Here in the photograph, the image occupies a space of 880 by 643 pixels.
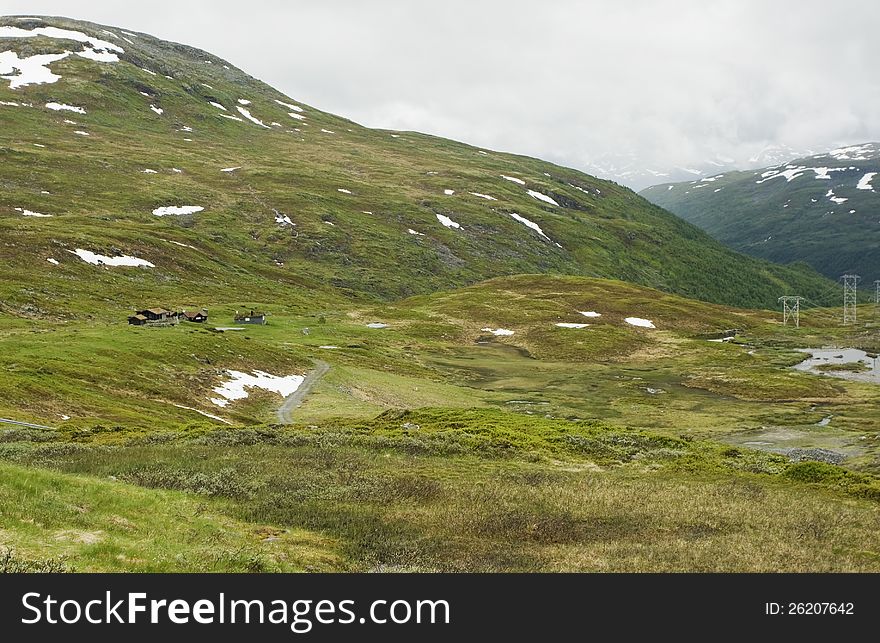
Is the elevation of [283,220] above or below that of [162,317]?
above

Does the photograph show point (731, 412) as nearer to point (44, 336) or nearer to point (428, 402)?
point (428, 402)

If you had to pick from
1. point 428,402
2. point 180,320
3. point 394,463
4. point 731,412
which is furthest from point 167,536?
point 180,320

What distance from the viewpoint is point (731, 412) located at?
75000mm

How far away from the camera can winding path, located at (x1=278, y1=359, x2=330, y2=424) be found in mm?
59500

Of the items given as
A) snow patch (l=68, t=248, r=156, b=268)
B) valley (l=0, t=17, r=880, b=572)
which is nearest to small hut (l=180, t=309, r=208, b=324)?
valley (l=0, t=17, r=880, b=572)

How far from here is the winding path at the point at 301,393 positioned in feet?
195

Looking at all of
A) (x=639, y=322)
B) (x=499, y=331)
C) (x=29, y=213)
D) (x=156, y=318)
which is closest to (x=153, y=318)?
(x=156, y=318)

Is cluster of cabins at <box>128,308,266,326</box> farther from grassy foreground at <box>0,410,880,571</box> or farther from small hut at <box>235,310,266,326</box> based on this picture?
grassy foreground at <box>0,410,880,571</box>

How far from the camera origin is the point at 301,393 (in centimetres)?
6775

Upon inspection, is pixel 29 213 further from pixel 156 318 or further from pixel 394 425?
pixel 394 425

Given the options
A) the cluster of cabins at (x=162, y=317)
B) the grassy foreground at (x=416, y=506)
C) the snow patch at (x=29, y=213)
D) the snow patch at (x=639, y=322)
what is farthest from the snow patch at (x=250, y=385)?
the snow patch at (x=29, y=213)

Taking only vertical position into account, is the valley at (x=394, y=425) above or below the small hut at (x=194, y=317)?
below

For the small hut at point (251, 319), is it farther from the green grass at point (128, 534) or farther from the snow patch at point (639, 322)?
the green grass at point (128, 534)

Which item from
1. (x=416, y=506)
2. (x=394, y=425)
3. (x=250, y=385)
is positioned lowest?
(x=416, y=506)
